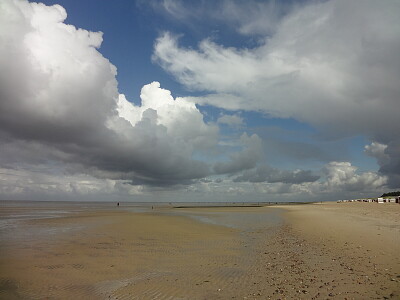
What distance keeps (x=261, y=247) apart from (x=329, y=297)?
10800mm

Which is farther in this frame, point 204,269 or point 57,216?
point 57,216

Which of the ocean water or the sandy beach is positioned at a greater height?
the ocean water

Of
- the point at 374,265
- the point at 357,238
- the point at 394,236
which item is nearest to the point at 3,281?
the point at 374,265

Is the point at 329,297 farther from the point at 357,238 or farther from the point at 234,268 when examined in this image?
the point at 357,238

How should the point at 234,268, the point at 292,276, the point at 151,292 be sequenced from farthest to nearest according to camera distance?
the point at 234,268, the point at 292,276, the point at 151,292

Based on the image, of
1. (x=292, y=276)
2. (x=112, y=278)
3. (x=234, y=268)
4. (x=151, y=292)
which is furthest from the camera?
(x=234, y=268)

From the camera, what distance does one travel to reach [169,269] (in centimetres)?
1437

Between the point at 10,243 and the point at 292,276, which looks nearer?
the point at 292,276

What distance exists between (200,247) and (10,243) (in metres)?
13.9

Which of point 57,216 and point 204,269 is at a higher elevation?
point 57,216

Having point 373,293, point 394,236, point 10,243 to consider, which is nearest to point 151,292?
point 373,293

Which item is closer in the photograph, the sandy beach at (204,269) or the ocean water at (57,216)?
the sandy beach at (204,269)

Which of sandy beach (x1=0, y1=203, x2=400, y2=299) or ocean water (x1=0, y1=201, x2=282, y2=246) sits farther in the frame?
ocean water (x1=0, y1=201, x2=282, y2=246)

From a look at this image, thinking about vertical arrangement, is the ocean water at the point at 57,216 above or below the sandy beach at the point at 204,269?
above
